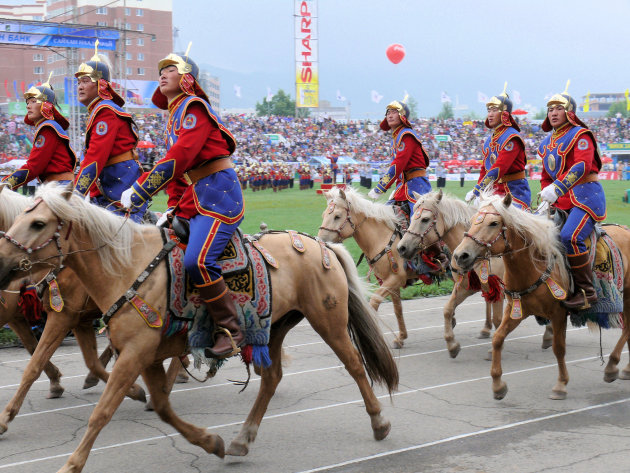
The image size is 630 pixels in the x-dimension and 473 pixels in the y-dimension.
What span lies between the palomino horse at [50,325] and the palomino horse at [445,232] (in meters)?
3.79

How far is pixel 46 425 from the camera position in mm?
6090

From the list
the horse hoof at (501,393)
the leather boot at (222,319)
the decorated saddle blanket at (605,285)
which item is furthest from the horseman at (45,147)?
the decorated saddle blanket at (605,285)

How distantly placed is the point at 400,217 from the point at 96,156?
4.57 m

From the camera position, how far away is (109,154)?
6.85 m

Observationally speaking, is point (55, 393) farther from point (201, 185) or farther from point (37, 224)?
point (201, 185)

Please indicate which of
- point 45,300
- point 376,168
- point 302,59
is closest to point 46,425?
point 45,300

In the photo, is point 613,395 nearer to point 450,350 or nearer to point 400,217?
point 450,350

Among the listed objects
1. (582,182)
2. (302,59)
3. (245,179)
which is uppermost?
(302,59)

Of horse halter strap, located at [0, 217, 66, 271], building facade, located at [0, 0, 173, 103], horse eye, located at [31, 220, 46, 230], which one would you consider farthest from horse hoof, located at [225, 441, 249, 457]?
building facade, located at [0, 0, 173, 103]

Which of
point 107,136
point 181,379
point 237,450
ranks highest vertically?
point 107,136

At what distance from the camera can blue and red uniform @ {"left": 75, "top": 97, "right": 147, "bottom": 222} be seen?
21.9 ft

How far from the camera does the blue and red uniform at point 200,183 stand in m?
4.80

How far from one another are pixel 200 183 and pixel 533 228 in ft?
10.5

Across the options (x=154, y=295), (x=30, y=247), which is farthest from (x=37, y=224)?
(x=154, y=295)
